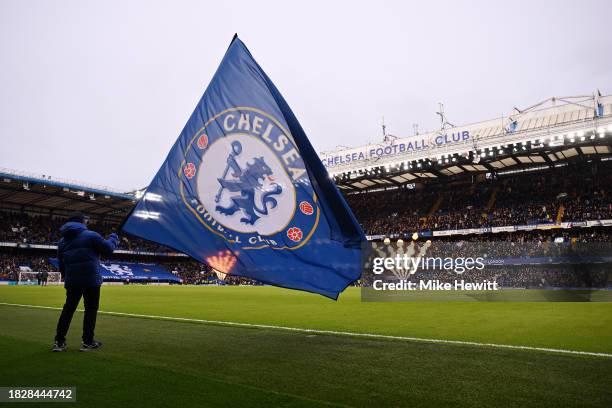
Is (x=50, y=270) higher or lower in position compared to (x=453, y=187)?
lower

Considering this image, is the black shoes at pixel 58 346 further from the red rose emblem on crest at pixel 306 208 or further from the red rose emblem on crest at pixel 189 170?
the red rose emblem on crest at pixel 306 208

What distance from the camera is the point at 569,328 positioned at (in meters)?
8.23

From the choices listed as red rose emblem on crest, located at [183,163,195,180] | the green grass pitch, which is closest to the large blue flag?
red rose emblem on crest, located at [183,163,195,180]

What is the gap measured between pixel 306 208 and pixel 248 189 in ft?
2.85

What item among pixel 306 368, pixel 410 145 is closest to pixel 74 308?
pixel 306 368

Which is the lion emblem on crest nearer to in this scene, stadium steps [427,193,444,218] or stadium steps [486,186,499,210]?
stadium steps [486,186,499,210]

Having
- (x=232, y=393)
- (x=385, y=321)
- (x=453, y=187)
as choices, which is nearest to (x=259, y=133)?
(x=232, y=393)

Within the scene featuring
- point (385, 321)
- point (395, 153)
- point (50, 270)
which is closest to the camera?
point (385, 321)

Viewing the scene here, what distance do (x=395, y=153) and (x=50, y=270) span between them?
40.3m

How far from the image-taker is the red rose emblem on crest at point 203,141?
659 cm

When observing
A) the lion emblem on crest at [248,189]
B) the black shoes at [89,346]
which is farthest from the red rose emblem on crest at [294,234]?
the black shoes at [89,346]

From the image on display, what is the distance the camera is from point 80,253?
5.53 m

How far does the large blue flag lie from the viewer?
6020 millimetres

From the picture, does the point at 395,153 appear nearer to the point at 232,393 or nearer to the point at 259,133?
the point at 259,133
